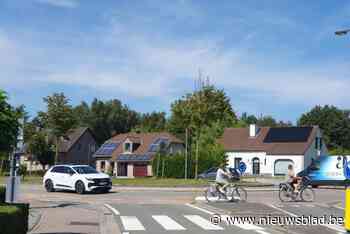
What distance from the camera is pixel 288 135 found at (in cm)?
7331

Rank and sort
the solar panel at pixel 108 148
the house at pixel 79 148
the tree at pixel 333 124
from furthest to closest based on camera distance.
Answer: the tree at pixel 333 124 < the house at pixel 79 148 < the solar panel at pixel 108 148

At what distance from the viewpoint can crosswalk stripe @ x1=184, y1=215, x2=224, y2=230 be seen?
52.8 feet

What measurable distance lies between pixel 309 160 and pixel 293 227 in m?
56.5

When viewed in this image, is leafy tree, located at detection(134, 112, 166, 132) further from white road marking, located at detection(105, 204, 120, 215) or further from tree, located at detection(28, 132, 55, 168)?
white road marking, located at detection(105, 204, 120, 215)

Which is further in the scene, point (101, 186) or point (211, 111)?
point (211, 111)

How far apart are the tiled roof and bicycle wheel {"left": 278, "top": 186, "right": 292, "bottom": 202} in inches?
1731

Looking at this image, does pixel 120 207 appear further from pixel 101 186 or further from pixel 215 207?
pixel 101 186

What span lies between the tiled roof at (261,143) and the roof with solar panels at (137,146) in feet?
21.7

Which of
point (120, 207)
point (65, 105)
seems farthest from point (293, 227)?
point (65, 105)

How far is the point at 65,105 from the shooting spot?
5506 cm

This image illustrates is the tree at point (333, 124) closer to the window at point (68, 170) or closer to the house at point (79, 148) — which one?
the house at point (79, 148)

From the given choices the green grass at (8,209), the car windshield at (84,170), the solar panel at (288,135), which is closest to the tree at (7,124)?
the green grass at (8,209)

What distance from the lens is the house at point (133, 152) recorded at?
76188 millimetres

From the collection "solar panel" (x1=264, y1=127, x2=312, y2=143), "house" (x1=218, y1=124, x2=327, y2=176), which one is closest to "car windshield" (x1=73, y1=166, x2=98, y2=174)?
"house" (x1=218, y1=124, x2=327, y2=176)
